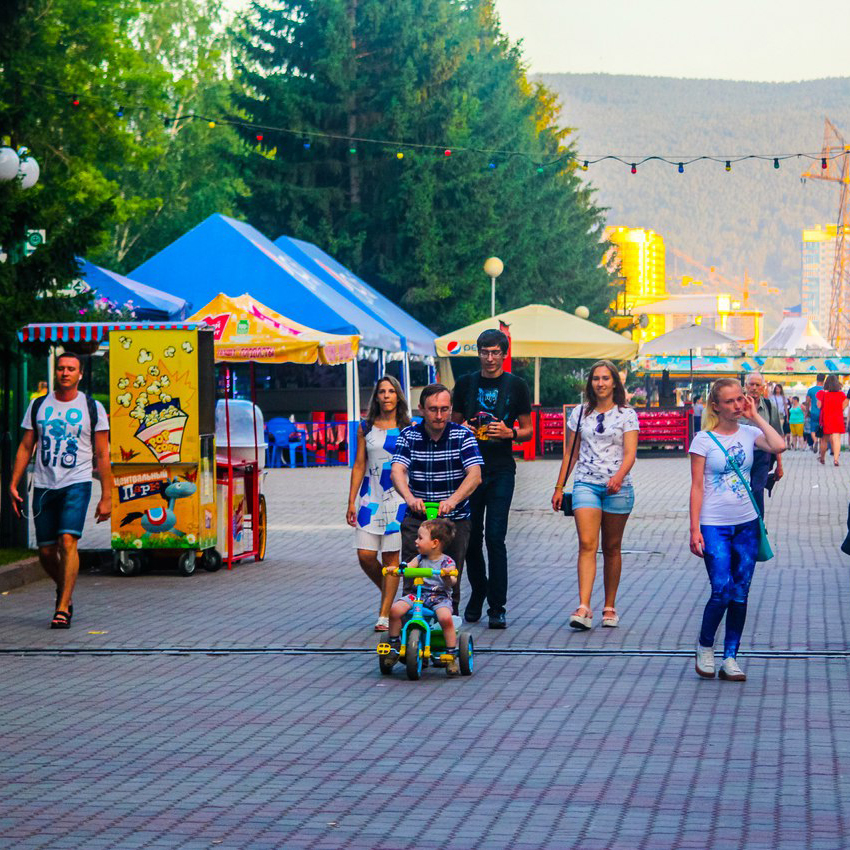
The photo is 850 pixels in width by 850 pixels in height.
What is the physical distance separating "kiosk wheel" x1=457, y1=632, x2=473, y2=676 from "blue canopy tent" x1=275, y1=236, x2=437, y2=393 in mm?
26598

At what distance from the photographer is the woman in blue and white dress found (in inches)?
410

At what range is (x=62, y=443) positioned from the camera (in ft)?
35.3

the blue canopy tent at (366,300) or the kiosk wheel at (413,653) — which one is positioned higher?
Result: the blue canopy tent at (366,300)

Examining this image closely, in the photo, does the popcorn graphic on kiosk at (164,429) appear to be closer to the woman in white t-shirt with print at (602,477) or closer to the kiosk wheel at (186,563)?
the kiosk wheel at (186,563)

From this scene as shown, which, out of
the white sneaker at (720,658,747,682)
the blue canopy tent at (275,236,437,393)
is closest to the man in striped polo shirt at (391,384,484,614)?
the white sneaker at (720,658,747,682)

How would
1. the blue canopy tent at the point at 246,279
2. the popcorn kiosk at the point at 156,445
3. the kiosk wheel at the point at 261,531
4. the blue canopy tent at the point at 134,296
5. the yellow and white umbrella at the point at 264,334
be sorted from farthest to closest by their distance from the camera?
the blue canopy tent at the point at 246,279 < the blue canopy tent at the point at 134,296 < the yellow and white umbrella at the point at 264,334 < the kiosk wheel at the point at 261,531 < the popcorn kiosk at the point at 156,445

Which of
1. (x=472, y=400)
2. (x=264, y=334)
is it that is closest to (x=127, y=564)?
(x=472, y=400)

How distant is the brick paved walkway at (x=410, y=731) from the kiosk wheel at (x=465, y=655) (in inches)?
2.4

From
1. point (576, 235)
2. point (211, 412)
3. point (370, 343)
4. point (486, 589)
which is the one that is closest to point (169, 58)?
point (576, 235)

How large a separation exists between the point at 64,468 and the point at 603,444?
338cm

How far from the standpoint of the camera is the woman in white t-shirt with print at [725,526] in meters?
8.51

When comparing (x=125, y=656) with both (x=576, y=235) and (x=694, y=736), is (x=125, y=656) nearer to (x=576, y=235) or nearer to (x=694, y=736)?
(x=694, y=736)

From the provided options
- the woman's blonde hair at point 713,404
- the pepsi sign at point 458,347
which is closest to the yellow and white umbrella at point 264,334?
the pepsi sign at point 458,347

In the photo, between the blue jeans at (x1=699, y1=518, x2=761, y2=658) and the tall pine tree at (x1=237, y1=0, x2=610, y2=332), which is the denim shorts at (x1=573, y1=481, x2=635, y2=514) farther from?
the tall pine tree at (x1=237, y1=0, x2=610, y2=332)
